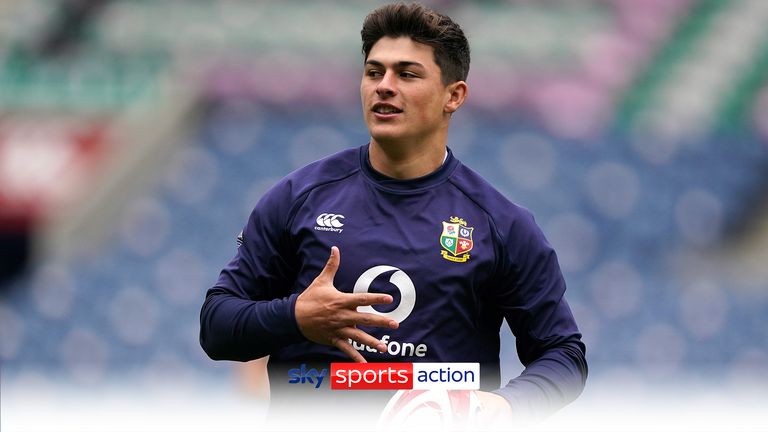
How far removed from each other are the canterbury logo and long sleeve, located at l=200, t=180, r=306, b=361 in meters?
0.10

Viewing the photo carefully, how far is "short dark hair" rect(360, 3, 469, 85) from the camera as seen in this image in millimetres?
3133

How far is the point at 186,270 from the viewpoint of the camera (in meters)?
Result: 9.51

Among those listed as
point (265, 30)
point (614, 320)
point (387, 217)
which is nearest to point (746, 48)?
point (614, 320)

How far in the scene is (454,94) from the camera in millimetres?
3268

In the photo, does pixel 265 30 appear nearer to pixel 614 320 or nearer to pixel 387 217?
pixel 614 320

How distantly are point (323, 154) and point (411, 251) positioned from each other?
6.89 m

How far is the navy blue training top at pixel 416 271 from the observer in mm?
3074

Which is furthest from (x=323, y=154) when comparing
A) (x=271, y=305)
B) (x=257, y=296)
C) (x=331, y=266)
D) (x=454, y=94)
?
(x=331, y=266)

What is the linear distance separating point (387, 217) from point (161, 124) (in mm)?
6886

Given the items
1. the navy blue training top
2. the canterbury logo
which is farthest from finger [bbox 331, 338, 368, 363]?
the canterbury logo

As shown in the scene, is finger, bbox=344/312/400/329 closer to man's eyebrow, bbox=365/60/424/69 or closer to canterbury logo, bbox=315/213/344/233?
canterbury logo, bbox=315/213/344/233

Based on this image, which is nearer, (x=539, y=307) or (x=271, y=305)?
(x=271, y=305)

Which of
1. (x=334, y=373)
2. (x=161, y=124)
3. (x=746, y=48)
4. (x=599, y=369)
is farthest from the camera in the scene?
(x=746, y=48)

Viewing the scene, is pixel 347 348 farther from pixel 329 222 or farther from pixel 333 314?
pixel 329 222
